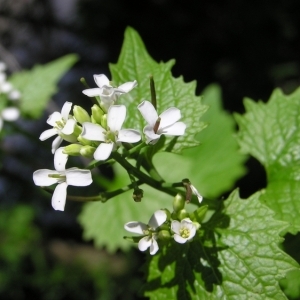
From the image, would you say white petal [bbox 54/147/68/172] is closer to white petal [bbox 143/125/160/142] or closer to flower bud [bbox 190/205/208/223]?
white petal [bbox 143/125/160/142]

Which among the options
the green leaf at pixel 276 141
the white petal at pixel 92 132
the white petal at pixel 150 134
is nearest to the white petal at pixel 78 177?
the white petal at pixel 92 132

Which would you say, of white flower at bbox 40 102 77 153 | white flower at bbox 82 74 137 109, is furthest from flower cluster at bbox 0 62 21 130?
white flower at bbox 82 74 137 109

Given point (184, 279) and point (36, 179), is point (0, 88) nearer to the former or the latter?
point (36, 179)

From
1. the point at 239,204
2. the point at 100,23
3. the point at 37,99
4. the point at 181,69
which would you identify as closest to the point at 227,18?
the point at 181,69

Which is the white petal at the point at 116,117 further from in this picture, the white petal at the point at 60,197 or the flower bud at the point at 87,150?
the white petal at the point at 60,197

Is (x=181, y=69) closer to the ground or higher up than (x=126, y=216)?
higher up

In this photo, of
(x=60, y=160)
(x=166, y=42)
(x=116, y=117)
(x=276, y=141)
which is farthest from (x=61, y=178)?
(x=166, y=42)
